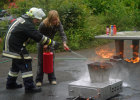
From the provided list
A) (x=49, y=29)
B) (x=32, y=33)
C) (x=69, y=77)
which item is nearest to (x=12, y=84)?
(x=32, y=33)

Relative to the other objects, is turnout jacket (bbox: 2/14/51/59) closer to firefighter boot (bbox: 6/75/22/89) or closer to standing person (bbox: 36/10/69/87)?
standing person (bbox: 36/10/69/87)

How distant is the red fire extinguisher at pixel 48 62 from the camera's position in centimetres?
732

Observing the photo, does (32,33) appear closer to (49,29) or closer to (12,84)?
(49,29)

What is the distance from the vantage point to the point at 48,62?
24.1 feet

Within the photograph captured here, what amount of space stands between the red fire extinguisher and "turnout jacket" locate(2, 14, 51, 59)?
2.04ft

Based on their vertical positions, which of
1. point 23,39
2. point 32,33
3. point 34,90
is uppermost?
point 32,33

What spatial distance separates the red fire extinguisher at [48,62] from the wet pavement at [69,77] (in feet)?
1.32

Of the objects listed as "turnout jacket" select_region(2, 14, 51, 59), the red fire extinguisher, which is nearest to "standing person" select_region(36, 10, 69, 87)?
the red fire extinguisher

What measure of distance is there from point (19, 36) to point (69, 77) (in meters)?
2.23

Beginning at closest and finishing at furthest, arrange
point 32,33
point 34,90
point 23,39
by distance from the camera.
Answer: point 32,33 < point 23,39 < point 34,90

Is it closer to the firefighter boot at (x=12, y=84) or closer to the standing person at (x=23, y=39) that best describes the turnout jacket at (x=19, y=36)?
the standing person at (x=23, y=39)

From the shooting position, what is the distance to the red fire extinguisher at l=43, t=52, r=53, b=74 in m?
7.32

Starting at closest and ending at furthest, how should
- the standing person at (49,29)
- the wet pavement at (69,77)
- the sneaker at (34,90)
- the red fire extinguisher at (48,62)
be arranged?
the wet pavement at (69,77), the sneaker at (34,90), the standing person at (49,29), the red fire extinguisher at (48,62)

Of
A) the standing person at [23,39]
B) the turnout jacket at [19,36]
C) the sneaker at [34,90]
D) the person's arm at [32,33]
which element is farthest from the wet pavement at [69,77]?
the person's arm at [32,33]
